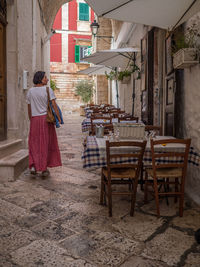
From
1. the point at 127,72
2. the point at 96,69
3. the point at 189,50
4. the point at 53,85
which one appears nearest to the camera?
the point at 189,50

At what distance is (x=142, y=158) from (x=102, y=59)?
6.09m

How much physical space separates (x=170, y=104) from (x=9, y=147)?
2.88 metres

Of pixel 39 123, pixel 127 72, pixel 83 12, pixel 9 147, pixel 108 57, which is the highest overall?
pixel 83 12


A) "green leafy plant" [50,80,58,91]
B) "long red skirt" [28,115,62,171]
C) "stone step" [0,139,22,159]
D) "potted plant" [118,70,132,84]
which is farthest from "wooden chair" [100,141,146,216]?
"green leafy plant" [50,80,58,91]

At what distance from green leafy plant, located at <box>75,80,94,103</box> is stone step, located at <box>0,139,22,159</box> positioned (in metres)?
15.6

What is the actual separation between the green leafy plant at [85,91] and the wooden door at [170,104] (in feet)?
53.9

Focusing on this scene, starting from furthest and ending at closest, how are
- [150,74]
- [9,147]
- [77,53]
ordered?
[77,53], [150,74], [9,147]

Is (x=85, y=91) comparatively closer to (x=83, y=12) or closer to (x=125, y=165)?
(x=83, y=12)

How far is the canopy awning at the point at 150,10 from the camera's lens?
3.07m

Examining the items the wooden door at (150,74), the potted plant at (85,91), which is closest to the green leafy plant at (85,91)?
the potted plant at (85,91)

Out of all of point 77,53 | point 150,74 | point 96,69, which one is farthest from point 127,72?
point 77,53

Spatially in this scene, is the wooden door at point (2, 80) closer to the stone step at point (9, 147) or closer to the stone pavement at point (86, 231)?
the stone step at point (9, 147)

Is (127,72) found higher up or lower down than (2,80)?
higher up

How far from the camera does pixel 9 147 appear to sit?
5070 mm
